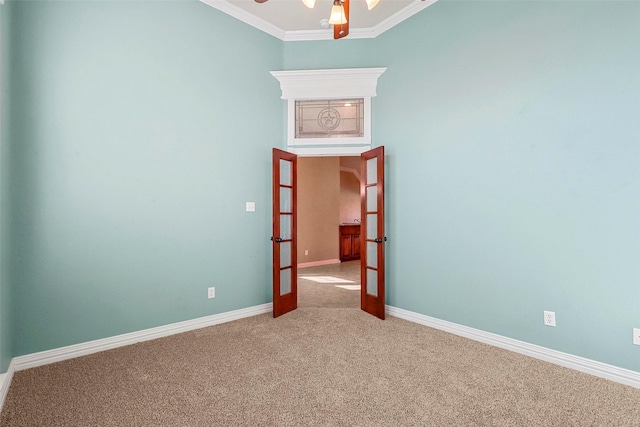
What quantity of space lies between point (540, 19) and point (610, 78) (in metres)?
0.77

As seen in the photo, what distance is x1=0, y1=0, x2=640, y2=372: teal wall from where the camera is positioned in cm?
240

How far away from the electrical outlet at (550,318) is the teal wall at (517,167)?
0.13ft

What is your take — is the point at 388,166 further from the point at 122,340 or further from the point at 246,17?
the point at 122,340

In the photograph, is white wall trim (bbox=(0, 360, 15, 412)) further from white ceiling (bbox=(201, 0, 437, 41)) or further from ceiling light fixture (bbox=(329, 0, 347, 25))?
white ceiling (bbox=(201, 0, 437, 41))

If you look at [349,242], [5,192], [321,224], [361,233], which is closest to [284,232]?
[361,233]

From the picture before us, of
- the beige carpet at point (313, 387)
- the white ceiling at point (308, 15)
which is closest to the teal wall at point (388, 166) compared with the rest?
the white ceiling at point (308, 15)

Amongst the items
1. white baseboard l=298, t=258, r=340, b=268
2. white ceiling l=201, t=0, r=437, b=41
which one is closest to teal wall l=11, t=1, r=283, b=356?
white ceiling l=201, t=0, r=437, b=41

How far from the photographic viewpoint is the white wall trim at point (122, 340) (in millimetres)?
2500

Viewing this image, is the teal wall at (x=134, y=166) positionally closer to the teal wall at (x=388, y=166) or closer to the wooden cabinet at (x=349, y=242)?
the teal wall at (x=388, y=166)

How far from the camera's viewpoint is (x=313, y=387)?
2156mm

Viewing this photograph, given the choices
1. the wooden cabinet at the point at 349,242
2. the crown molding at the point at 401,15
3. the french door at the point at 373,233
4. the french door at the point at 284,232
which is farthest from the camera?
the wooden cabinet at the point at 349,242

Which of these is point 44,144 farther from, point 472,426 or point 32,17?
point 472,426

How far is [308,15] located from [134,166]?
2572mm

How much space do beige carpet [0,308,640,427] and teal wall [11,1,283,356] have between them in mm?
547
